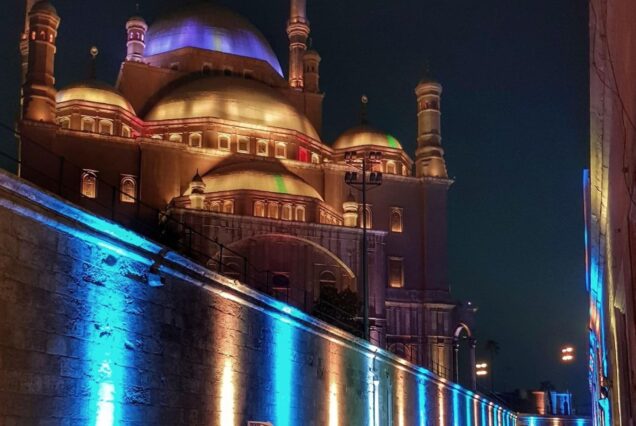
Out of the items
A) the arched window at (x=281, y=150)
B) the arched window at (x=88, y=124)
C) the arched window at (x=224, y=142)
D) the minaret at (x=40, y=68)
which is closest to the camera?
the minaret at (x=40, y=68)

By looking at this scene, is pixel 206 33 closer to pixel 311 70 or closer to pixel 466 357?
pixel 311 70

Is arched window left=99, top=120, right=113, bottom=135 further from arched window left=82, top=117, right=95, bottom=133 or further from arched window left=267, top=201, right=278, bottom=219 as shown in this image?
arched window left=267, top=201, right=278, bottom=219

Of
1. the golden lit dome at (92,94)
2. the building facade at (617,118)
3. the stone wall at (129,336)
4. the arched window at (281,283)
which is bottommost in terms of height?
the stone wall at (129,336)

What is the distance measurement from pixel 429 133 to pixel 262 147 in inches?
409

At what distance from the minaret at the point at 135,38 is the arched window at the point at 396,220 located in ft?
60.1

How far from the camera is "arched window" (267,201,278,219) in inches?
1776

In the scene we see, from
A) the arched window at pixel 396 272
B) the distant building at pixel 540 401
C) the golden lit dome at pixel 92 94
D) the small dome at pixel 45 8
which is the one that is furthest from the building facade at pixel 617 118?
the distant building at pixel 540 401

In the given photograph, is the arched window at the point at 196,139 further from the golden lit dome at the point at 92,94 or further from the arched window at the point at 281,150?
the arched window at the point at 281,150

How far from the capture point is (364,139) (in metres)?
56.5

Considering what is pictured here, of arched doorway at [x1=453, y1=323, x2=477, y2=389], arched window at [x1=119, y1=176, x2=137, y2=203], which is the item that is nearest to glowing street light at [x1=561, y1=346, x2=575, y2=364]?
arched doorway at [x1=453, y1=323, x2=477, y2=389]

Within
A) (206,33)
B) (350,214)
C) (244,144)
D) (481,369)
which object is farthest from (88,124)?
(481,369)

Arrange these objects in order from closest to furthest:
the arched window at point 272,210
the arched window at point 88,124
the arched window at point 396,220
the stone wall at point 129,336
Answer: the stone wall at point 129,336, the arched window at point 272,210, the arched window at point 88,124, the arched window at point 396,220

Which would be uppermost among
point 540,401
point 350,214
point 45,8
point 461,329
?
point 45,8

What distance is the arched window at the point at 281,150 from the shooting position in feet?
169
